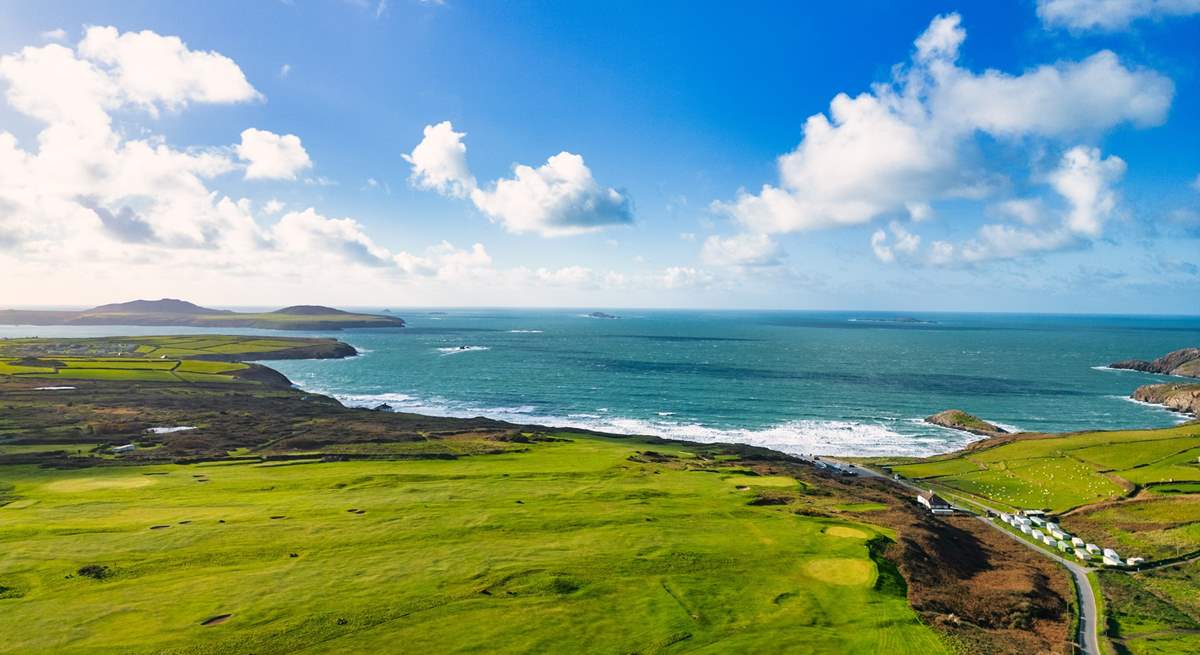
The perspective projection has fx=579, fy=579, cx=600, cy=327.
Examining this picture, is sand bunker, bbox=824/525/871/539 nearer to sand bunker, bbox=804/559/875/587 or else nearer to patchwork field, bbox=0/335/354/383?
sand bunker, bbox=804/559/875/587

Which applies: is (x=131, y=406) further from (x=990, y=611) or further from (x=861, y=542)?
(x=990, y=611)

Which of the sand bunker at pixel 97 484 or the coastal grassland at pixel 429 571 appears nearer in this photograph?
the coastal grassland at pixel 429 571

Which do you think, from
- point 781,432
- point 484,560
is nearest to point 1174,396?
point 781,432

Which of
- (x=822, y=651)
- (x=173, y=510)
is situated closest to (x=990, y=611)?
(x=822, y=651)

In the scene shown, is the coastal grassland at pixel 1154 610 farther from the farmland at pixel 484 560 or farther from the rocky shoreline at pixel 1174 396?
the rocky shoreline at pixel 1174 396

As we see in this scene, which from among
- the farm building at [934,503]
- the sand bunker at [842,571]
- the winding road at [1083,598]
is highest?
the sand bunker at [842,571]

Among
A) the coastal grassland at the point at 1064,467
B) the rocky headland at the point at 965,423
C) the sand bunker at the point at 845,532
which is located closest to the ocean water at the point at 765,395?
the rocky headland at the point at 965,423
